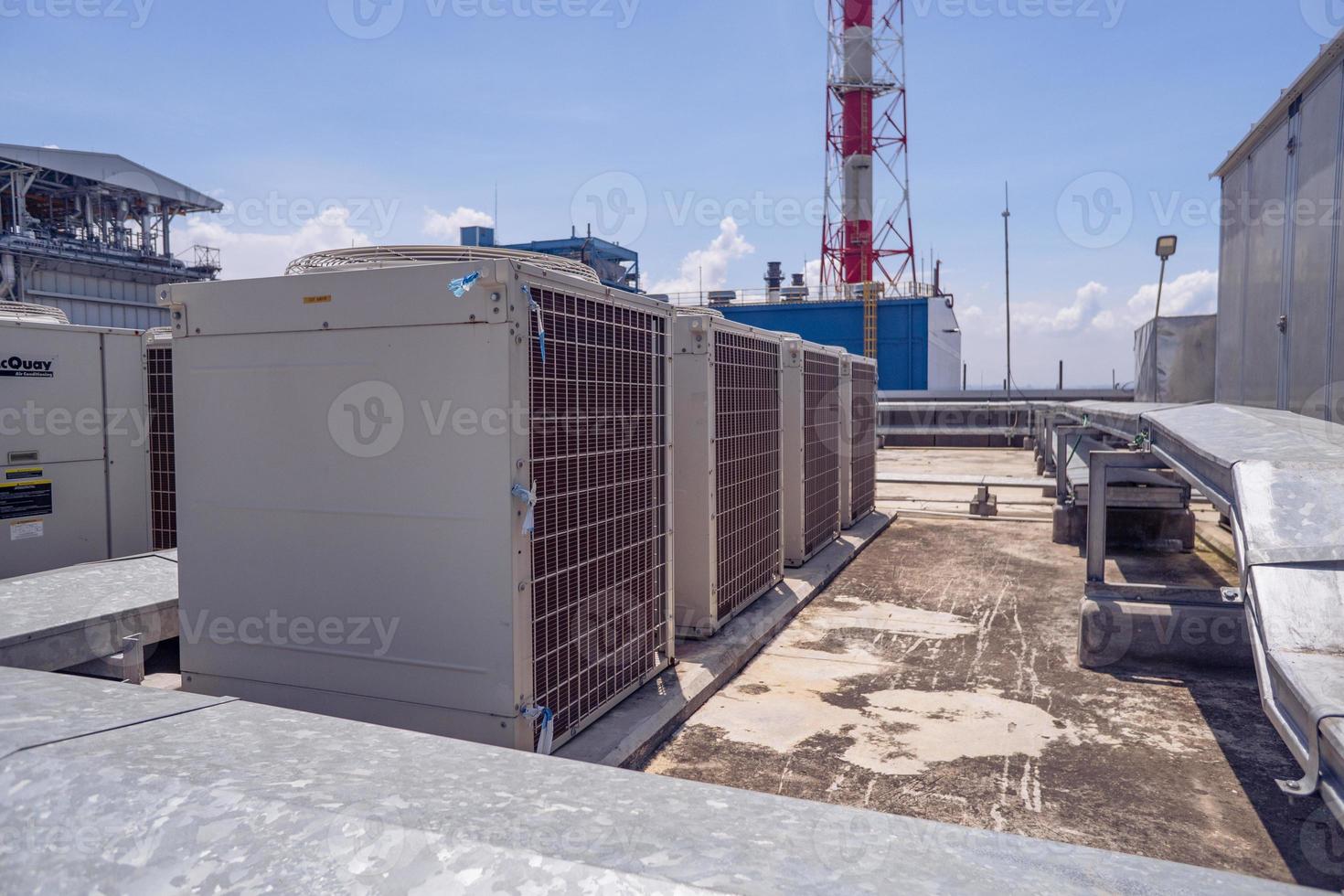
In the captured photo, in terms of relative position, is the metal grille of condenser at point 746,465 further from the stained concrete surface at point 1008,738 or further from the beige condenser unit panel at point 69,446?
the beige condenser unit panel at point 69,446

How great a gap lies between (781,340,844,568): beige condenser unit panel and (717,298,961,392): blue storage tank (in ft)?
69.3

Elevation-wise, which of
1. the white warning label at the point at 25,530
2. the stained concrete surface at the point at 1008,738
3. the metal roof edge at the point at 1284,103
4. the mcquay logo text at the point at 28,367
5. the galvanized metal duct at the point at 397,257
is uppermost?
the metal roof edge at the point at 1284,103

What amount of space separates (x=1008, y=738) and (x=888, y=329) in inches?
1066

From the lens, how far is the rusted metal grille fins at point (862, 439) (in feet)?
31.9

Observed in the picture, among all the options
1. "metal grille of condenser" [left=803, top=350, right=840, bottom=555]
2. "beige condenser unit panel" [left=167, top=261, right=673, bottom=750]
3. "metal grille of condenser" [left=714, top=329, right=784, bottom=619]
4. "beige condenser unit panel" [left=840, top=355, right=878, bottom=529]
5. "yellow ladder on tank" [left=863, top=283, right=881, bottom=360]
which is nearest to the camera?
"beige condenser unit panel" [left=167, top=261, right=673, bottom=750]

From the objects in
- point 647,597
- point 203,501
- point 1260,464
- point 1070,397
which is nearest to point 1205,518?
point 1260,464

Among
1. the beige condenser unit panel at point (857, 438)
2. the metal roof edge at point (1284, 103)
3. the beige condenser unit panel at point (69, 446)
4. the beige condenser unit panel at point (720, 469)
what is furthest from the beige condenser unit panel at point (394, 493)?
the metal roof edge at point (1284, 103)

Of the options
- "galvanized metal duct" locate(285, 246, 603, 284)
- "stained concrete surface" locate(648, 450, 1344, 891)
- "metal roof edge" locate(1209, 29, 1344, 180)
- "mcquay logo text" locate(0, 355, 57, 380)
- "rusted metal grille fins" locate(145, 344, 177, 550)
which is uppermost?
"metal roof edge" locate(1209, 29, 1344, 180)

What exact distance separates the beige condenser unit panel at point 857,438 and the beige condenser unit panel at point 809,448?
0.69ft

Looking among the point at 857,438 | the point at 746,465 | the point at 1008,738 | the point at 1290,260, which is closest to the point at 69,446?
the point at 746,465

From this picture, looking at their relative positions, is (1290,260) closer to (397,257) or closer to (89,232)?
(397,257)

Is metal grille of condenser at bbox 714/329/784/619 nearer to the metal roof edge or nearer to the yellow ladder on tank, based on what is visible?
the metal roof edge

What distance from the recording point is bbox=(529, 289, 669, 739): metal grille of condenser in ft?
10.5

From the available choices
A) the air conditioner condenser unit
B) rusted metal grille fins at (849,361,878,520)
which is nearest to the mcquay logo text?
the air conditioner condenser unit
